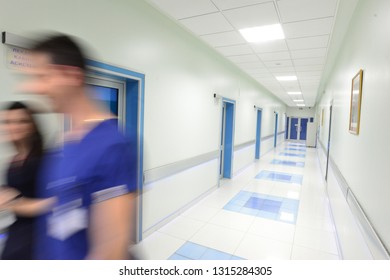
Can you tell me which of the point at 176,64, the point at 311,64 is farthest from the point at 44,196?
the point at 311,64

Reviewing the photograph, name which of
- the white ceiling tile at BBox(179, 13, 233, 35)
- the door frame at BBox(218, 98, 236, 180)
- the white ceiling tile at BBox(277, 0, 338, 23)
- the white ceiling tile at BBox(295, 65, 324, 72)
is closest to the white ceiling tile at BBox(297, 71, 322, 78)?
the white ceiling tile at BBox(295, 65, 324, 72)

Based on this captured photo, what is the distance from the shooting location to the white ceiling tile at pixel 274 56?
4623 mm

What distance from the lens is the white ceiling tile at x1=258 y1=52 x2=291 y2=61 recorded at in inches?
182

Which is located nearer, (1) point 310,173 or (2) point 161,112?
(2) point 161,112

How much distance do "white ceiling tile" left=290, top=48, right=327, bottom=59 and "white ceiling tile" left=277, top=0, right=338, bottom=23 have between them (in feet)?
4.96

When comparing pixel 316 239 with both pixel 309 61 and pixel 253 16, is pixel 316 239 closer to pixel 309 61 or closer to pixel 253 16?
pixel 253 16

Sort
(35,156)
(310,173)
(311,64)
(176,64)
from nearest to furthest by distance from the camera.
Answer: (35,156) → (176,64) → (311,64) → (310,173)

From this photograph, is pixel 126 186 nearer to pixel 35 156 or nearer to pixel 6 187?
pixel 35 156

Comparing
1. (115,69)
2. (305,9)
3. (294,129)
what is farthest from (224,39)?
(294,129)

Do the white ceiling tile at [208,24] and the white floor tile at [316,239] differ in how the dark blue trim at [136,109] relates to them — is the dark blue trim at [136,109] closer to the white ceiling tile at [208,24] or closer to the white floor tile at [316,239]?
the white ceiling tile at [208,24]

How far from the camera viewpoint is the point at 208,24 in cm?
332

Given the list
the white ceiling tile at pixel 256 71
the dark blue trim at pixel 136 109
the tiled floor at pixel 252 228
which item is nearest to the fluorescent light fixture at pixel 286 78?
the white ceiling tile at pixel 256 71

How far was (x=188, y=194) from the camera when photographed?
4.12 meters
